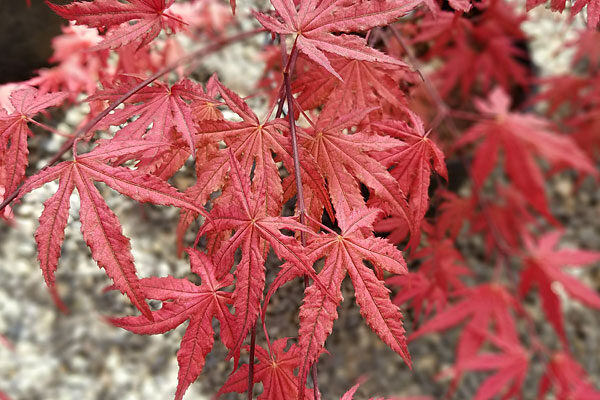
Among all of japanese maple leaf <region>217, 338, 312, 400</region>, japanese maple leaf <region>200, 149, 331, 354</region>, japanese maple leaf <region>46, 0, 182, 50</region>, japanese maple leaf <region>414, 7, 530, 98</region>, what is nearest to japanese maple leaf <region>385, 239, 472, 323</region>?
japanese maple leaf <region>217, 338, 312, 400</region>

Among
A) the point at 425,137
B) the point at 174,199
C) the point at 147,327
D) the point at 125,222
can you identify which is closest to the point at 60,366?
the point at 125,222

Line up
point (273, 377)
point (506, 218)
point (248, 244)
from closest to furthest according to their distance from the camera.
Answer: point (248, 244)
point (273, 377)
point (506, 218)

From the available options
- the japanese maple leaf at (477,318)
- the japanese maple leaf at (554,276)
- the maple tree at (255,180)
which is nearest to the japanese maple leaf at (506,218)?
the japanese maple leaf at (554,276)

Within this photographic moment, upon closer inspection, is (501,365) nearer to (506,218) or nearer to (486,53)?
(506,218)

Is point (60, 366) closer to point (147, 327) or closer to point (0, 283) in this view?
point (0, 283)

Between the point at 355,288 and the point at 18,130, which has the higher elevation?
the point at 18,130

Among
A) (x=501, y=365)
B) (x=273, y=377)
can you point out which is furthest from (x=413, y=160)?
(x=501, y=365)
